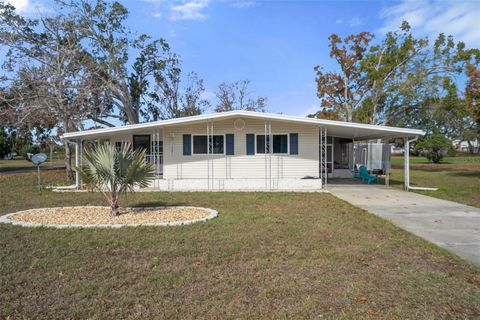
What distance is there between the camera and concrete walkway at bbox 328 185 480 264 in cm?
547

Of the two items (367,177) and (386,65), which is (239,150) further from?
(386,65)

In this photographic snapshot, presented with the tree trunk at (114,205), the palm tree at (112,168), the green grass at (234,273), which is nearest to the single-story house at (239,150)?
the tree trunk at (114,205)

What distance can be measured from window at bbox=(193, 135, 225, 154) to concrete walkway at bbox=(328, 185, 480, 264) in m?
5.30

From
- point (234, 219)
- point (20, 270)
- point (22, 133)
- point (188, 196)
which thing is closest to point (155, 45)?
point (22, 133)

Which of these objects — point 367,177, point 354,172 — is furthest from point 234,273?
point 354,172

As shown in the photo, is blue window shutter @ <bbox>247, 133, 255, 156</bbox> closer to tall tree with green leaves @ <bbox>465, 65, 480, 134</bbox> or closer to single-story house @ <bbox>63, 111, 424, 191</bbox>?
single-story house @ <bbox>63, 111, 424, 191</bbox>

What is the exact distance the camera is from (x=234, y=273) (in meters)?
4.01

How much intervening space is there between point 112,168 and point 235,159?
7912 mm

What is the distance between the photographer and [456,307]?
3.16 metres

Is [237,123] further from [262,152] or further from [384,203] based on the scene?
[384,203]

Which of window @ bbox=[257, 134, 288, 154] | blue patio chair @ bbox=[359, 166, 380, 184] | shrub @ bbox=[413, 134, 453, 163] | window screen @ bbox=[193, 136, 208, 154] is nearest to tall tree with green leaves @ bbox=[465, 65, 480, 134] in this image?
blue patio chair @ bbox=[359, 166, 380, 184]

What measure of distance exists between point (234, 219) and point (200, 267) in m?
2.89

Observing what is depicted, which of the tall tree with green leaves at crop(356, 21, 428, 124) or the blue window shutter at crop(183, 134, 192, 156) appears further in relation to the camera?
the tall tree with green leaves at crop(356, 21, 428, 124)

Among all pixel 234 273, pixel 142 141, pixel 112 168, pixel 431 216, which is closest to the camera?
pixel 234 273
